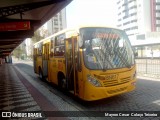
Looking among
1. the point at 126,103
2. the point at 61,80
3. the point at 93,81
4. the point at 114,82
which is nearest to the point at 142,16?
the point at 61,80

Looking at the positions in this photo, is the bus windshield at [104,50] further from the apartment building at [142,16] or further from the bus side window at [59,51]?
the apartment building at [142,16]

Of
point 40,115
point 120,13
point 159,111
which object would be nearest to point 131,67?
point 159,111

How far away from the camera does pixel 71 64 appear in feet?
25.2

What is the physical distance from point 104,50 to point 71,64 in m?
1.56

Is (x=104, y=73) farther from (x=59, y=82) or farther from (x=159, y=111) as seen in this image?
(x=59, y=82)

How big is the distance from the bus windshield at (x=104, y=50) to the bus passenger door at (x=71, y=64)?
0.68 m

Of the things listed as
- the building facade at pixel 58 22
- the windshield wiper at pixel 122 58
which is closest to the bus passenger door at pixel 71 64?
the windshield wiper at pixel 122 58

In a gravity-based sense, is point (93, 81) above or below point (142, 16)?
below

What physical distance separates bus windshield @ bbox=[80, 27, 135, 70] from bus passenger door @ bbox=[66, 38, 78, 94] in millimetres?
677

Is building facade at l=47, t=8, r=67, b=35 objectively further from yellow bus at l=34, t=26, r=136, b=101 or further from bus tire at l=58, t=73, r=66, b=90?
yellow bus at l=34, t=26, r=136, b=101

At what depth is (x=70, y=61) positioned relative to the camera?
7781 mm

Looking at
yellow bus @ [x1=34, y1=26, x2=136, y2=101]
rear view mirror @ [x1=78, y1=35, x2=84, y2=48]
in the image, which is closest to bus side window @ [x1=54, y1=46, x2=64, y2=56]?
yellow bus @ [x1=34, y1=26, x2=136, y2=101]

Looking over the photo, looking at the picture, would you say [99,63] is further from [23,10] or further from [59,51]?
[23,10]

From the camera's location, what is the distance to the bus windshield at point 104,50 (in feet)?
21.7
